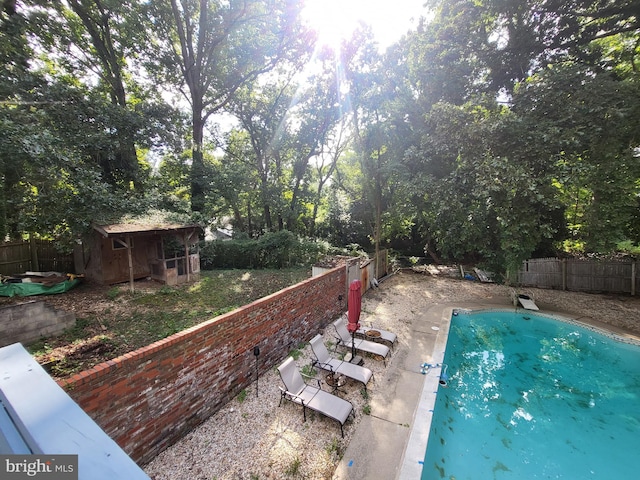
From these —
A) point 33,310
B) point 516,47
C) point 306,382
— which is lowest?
point 306,382

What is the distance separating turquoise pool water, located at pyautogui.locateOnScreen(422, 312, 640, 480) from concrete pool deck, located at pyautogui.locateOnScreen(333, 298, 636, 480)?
39cm

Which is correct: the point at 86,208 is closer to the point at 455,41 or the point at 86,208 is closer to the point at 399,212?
the point at 399,212

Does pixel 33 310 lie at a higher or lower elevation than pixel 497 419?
higher

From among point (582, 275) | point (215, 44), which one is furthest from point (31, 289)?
point (582, 275)

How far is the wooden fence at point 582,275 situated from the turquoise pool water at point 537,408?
14.0 ft

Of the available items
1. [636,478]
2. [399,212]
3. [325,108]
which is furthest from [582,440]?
[325,108]

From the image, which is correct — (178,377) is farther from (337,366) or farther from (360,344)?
(360,344)

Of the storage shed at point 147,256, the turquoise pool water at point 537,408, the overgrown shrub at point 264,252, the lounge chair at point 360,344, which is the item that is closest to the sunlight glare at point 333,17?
the overgrown shrub at point 264,252

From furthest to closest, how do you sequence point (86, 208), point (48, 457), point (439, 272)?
1. point (439, 272)
2. point (86, 208)
3. point (48, 457)

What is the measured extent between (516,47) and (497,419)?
1269 cm

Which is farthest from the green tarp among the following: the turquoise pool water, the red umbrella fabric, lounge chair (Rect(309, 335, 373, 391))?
Answer: the turquoise pool water

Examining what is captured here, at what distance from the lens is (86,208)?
32.1 ft

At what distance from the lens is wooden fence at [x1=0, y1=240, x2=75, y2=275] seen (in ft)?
37.6

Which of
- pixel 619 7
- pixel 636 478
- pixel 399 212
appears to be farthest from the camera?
pixel 399 212
